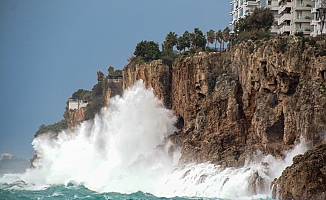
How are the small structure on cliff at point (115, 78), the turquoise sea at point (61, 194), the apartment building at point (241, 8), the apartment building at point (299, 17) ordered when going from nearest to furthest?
1. the turquoise sea at point (61, 194)
2. the apartment building at point (299, 17)
3. the apartment building at point (241, 8)
4. the small structure on cliff at point (115, 78)

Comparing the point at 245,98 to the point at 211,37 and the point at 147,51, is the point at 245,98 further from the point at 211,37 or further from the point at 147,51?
the point at 147,51

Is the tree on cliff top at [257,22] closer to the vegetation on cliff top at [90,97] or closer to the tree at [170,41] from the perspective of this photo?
the tree at [170,41]

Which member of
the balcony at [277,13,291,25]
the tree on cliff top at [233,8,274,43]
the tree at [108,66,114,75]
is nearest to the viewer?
the tree on cliff top at [233,8,274,43]

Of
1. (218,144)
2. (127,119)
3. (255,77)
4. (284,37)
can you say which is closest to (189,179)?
(218,144)

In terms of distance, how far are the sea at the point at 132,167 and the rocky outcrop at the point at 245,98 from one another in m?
1.10

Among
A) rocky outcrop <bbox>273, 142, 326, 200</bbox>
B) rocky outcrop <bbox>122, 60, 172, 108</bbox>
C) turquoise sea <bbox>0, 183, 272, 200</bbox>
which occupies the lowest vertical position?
turquoise sea <bbox>0, 183, 272, 200</bbox>

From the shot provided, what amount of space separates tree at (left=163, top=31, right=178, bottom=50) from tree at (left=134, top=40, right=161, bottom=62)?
962 mm

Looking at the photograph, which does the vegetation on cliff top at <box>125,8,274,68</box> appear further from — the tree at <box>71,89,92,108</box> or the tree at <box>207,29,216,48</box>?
the tree at <box>71,89,92,108</box>

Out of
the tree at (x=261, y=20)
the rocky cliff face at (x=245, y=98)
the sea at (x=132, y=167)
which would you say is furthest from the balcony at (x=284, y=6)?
the sea at (x=132, y=167)

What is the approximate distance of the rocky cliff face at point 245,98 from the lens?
45.0m

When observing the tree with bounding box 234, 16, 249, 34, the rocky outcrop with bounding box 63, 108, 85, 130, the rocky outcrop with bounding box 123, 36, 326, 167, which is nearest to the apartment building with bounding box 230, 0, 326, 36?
the tree with bounding box 234, 16, 249, 34

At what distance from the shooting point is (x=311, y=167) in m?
38.4

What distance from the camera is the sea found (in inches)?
1800

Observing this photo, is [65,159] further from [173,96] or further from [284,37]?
[284,37]
